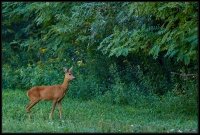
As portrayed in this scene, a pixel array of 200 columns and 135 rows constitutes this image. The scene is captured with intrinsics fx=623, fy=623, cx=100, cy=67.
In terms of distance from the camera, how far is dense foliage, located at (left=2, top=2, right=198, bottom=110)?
13.1 metres

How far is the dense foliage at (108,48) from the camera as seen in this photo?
43.1 feet

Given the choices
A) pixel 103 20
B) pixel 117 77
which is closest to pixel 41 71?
pixel 117 77

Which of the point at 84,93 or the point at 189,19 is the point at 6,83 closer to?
the point at 84,93

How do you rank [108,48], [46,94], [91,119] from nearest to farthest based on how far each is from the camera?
1. [91,119]
2. [46,94]
3. [108,48]

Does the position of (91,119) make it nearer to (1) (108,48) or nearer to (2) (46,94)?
(2) (46,94)

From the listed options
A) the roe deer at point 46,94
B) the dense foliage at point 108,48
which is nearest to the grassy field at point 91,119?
the roe deer at point 46,94

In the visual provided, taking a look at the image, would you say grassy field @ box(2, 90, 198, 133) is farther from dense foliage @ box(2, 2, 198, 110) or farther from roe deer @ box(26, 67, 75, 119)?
dense foliage @ box(2, 2, 198, 110)

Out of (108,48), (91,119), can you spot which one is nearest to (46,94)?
(91,119)

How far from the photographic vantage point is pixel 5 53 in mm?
24688

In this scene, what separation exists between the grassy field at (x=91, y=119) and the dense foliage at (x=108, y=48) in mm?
1295

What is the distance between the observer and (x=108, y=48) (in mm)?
15234

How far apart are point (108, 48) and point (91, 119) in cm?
225

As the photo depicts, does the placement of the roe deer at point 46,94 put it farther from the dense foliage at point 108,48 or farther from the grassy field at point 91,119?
the dense foliage at point 108,48

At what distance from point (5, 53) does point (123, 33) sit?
440 inches
